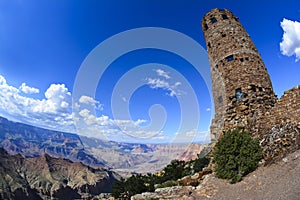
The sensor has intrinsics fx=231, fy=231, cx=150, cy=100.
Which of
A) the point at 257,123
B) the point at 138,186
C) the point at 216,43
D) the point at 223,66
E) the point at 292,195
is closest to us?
the point at 292,195

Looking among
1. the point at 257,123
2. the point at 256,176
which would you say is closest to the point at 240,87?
the point at 257,123

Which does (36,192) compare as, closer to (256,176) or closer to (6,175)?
(6,175)

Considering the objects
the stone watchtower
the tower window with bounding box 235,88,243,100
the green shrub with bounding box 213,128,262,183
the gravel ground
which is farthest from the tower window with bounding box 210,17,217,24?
the gravel ground

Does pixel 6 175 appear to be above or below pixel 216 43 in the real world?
below

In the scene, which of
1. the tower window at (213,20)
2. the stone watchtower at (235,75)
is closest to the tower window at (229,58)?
the stone watchtower at (235,75)

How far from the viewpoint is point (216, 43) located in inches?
950

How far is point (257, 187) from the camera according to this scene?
42.3 feet

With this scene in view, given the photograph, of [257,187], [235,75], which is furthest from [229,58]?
[257,187]

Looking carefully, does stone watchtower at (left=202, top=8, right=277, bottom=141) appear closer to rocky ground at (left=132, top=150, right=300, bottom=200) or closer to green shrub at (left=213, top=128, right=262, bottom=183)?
green shrub at (left=213, top=128, right=262, bottom=183)

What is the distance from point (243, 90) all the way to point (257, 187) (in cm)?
954

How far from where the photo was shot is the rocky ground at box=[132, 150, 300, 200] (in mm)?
11535

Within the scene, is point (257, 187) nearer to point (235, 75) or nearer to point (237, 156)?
point (237, 156)

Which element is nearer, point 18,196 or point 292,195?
point 292,195

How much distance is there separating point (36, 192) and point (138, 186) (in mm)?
192132
